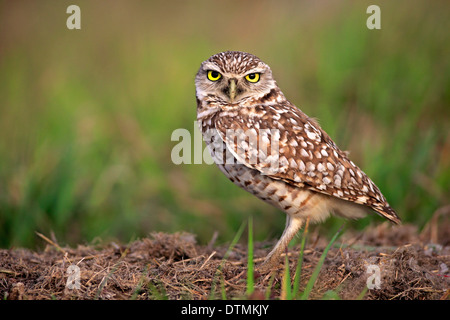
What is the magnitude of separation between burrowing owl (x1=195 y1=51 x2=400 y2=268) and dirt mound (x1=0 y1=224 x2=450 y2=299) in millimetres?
335

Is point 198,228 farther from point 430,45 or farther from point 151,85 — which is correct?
point 430,45

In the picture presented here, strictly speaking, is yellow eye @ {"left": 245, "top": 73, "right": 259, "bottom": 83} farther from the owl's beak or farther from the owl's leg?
the owl's leg

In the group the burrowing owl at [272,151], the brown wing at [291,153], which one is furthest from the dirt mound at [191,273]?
the brown wing at [291,153]

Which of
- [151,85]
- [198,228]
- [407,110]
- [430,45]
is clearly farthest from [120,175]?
[430,45]

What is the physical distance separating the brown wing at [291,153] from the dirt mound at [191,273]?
0.44m

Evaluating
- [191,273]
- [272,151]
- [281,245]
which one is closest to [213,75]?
[272,151]

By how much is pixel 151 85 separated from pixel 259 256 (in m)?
5.08

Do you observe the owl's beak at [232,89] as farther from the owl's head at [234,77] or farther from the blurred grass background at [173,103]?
the blurred grass background at [173,103]

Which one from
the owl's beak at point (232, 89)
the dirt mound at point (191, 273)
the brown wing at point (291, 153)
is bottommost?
the dirt mound at point (191, 273)

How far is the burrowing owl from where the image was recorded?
3.60m

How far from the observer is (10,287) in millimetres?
3070

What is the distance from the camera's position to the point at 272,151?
363 cm

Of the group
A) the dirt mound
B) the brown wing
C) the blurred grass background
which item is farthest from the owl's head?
the blurred grass background

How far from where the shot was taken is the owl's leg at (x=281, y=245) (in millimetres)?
3544
